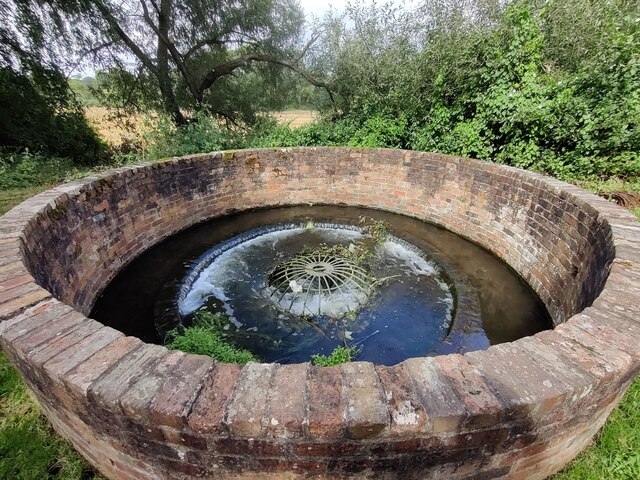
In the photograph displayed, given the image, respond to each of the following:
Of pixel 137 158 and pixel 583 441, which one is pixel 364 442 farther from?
pixel 137 158

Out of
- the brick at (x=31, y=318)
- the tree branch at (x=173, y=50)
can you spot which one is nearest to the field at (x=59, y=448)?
the brick at (x=31, y=318)

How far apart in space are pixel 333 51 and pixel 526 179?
7.02 metres

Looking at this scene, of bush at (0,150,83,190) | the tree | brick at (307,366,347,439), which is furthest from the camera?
the tree

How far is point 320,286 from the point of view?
3.87 meters

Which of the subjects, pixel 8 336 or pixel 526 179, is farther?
pixel 526 179

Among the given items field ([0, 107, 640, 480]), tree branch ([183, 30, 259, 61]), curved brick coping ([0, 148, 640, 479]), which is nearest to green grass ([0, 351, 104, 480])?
field ([0, 107, 640, 480])

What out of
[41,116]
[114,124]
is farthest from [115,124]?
[41,116]

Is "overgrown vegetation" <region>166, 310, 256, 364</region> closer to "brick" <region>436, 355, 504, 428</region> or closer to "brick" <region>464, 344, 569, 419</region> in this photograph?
"brick" <region>436, 355, 504, 428</region>

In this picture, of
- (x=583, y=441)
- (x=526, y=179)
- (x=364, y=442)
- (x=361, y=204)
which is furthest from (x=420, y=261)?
(x=364, y=442)

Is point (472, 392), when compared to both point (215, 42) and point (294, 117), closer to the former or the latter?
point (215, 42)

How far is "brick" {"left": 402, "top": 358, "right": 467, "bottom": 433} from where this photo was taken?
124 centimetres

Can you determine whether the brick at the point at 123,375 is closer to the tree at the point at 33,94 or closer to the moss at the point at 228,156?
the moss at the point at 228,156

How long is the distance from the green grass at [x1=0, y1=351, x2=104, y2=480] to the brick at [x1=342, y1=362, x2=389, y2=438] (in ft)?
5.43

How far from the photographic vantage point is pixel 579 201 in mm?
3479
